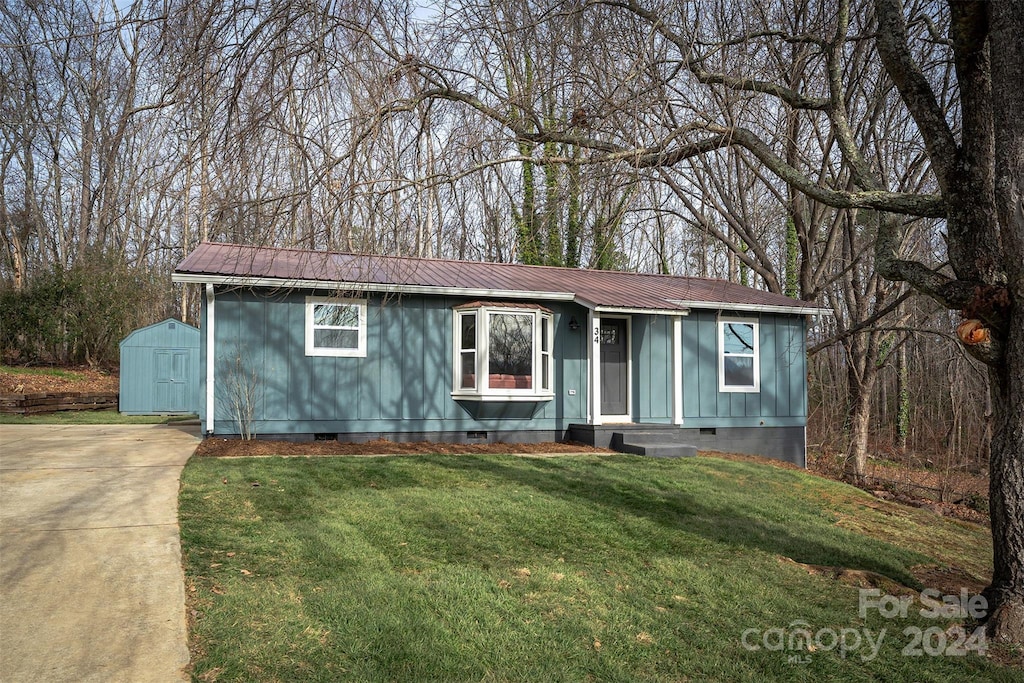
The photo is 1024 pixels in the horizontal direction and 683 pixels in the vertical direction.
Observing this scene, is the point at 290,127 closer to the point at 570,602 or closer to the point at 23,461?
the point at 570,602

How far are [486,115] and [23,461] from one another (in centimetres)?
695

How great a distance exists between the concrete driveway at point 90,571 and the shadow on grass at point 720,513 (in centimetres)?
379

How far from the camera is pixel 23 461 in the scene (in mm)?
8617

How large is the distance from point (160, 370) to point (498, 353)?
10988 mm

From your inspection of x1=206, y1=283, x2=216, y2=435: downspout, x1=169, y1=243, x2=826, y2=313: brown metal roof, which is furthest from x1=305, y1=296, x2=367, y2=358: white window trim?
x1=206, y1=283, x2=216, y2=435: downspout

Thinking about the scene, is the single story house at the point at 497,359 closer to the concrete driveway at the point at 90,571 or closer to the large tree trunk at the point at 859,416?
the large tree trunk at the point at 859,416

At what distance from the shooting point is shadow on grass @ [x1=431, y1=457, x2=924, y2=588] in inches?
261

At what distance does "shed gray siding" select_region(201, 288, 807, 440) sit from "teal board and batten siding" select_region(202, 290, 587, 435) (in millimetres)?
16

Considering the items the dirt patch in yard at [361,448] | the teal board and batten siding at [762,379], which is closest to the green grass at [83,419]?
the dirt patch in yard at [361,448]

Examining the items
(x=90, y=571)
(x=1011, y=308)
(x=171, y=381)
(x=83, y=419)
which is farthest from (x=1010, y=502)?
(x=171, y=381)

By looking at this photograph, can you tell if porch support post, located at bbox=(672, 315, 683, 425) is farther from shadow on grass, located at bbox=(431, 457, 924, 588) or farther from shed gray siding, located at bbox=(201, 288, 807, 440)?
shadow on grass, located at bbox=(431, 457, 924, 588)

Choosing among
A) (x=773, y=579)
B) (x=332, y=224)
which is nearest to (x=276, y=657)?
(x=332, y=224)

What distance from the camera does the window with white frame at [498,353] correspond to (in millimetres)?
11992

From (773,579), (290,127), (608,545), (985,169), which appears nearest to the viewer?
(290,127)
